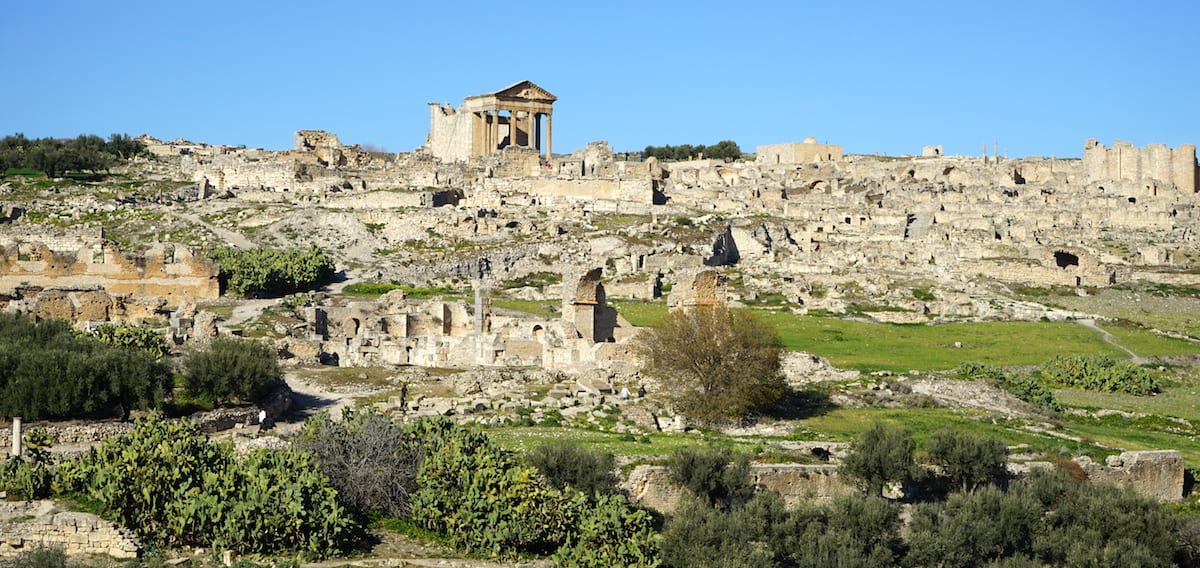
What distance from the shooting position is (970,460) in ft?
80.7

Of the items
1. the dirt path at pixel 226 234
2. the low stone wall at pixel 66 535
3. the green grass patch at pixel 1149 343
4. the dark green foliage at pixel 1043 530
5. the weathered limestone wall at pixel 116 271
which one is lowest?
the dark green foliage at pixel 1043 530

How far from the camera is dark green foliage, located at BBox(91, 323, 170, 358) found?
31641 millimetres

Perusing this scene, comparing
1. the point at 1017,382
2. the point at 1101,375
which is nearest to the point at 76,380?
the point at 1017,382

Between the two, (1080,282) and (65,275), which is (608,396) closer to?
(65,275)

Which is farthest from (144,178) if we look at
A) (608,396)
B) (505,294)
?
(608,396)

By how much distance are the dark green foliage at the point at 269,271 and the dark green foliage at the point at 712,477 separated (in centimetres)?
3137

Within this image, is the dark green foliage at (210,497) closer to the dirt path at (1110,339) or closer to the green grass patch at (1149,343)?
the dirt path at (1110,339)

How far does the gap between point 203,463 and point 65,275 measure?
34185mm

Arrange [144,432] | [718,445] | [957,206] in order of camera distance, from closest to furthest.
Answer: [144,432], [718,445], [957,206]

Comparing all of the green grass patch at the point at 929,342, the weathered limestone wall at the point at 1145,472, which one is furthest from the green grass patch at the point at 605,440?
the green grass patch at the point at 929,342

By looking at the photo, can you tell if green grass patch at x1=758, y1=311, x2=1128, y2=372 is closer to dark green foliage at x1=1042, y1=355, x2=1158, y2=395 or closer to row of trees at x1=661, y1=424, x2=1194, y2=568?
dark green foliage at x1=1042, y1=355, x2=1158, y2=395

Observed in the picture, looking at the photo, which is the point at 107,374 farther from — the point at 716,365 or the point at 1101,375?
the point at 1101,375

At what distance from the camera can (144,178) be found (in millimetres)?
79250

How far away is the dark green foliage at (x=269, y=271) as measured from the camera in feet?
171
